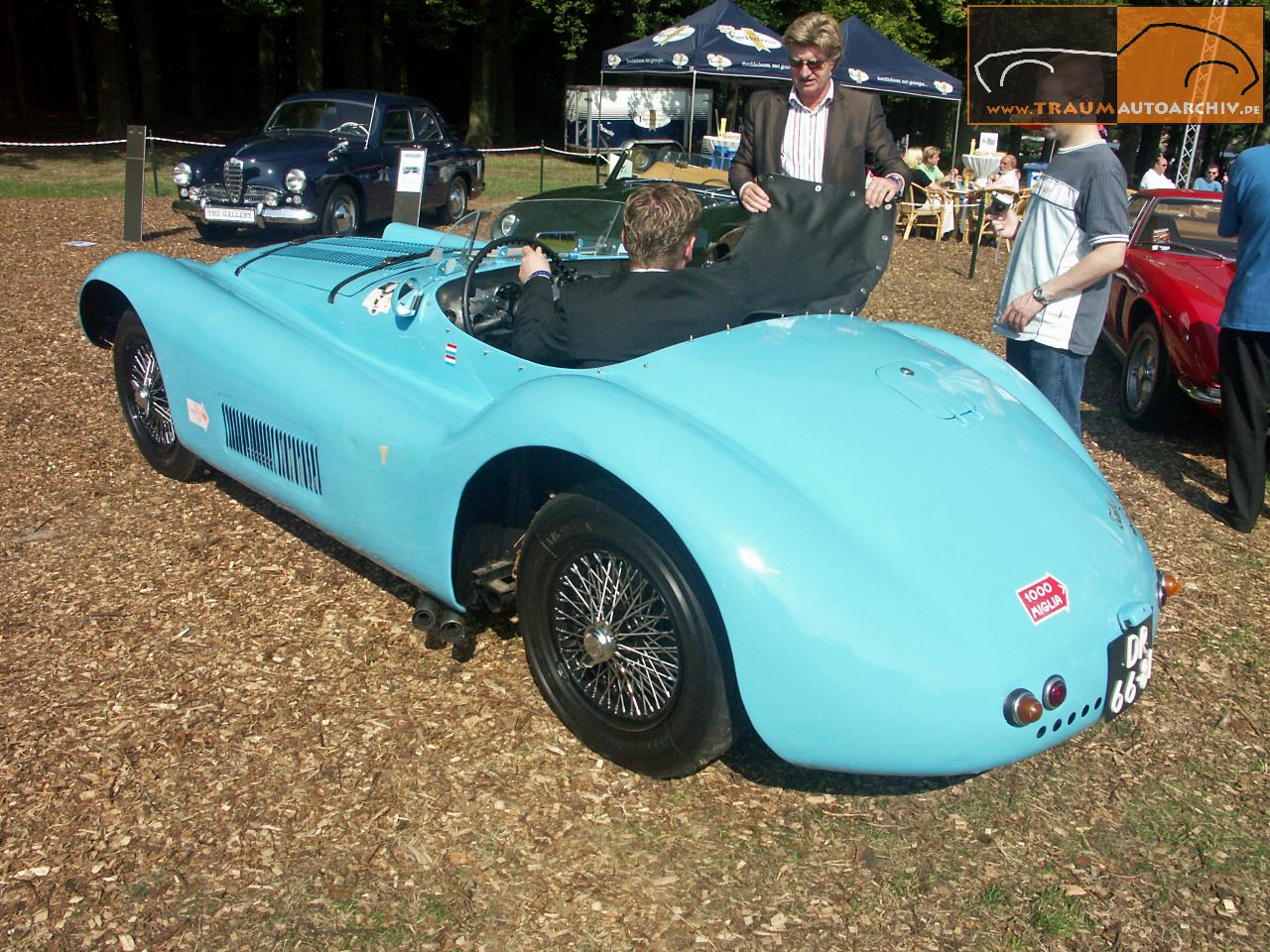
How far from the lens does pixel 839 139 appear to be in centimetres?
464

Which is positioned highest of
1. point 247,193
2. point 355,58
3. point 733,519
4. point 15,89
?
point 355,58

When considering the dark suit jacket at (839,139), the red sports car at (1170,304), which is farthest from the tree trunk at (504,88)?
the dark suit jacket at (839,139)

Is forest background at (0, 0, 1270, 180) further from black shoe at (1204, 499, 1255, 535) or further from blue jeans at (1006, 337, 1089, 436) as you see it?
black shoe at (1204, 499, 1255, 535)

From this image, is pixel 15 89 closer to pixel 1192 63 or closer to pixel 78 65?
pixel 78 65

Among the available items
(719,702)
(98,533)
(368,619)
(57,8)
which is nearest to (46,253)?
(98,533)

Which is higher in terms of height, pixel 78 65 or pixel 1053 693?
pixel 78 65

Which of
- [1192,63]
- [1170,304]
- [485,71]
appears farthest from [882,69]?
[1170,304]

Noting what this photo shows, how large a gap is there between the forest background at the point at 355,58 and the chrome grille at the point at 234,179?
335 inches

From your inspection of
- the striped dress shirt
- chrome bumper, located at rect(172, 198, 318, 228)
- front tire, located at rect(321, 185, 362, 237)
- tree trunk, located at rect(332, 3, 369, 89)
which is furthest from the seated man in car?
tree trunk, located at rect(332, 3, 369, 89)

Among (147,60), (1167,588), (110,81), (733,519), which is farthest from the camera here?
(147,60)

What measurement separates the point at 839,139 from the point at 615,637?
290 cm

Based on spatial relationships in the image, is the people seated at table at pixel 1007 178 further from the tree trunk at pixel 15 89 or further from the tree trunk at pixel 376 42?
the tree trunk at pixel 15 89

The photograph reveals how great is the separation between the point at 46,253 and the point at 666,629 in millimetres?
9623

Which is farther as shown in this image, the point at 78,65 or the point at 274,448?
the point at 78,65
